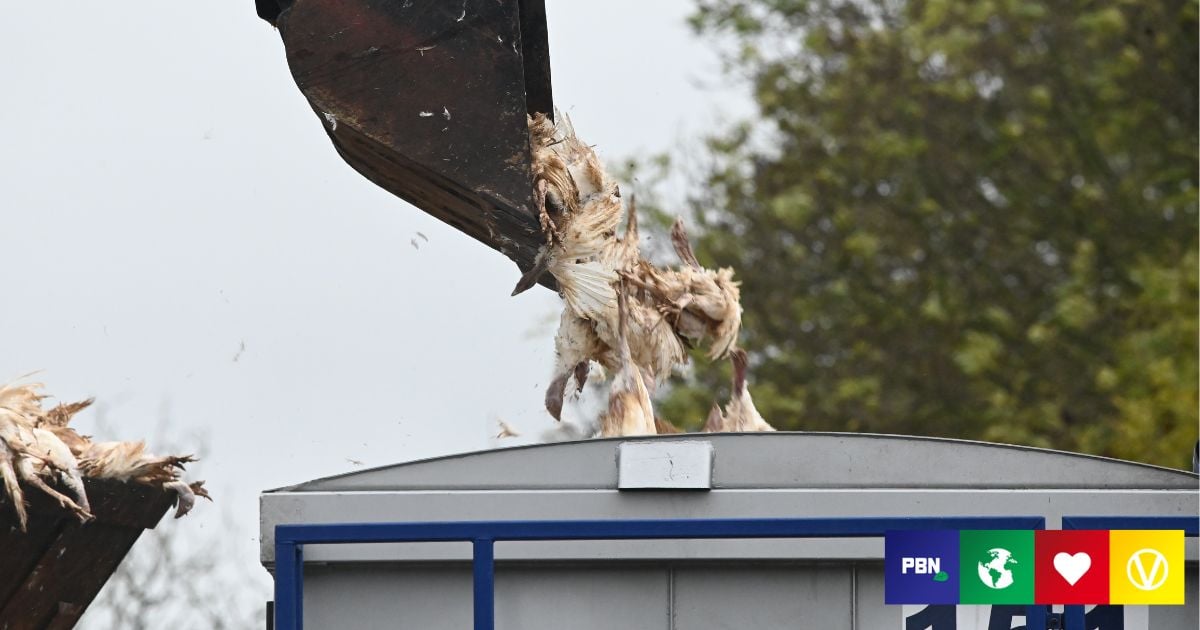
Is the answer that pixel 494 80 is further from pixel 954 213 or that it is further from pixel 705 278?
pixel 954 213

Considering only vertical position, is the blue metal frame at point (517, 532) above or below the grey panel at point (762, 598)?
above

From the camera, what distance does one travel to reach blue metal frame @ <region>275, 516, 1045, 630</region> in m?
4.09

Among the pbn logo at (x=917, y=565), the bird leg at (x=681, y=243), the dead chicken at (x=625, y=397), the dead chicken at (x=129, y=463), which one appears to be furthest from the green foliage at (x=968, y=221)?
the pbn logo at (x=917, y=565)

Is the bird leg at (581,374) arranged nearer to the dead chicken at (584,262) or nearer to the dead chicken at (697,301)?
the dead chicken at (584,262)

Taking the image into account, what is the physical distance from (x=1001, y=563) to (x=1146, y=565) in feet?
1.08

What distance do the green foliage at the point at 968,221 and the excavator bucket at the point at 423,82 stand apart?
857 centimetres

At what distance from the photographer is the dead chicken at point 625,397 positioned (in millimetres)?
6012

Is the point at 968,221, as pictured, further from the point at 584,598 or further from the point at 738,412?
the point at 584,598

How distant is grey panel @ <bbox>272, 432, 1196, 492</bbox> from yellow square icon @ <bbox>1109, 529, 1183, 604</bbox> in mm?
152

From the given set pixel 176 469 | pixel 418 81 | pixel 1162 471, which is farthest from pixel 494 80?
pixel 1162 471

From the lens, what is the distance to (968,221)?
46.4 ft

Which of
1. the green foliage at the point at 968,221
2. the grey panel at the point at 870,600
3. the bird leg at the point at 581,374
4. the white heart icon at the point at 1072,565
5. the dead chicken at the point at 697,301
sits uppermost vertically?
the green foliage at the point at 968,221

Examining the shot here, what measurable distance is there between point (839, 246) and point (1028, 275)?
4.93ft

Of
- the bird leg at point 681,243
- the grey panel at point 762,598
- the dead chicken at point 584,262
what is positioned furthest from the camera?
the bird leg at point 681,243
